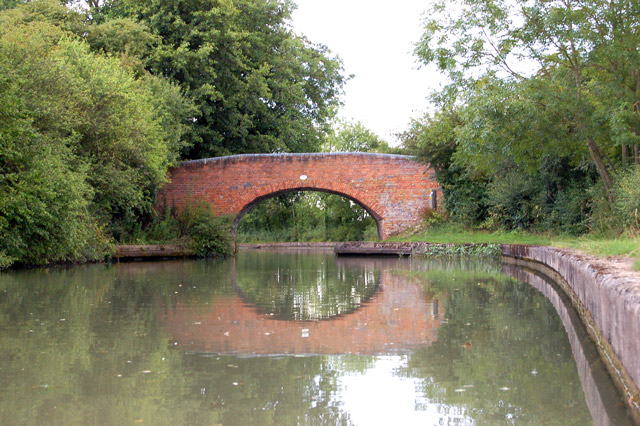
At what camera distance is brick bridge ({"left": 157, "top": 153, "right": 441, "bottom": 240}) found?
23938 mm

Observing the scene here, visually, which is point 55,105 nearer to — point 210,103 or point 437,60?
point 437,60

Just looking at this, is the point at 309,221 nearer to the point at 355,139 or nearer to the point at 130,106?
the point at 355,139

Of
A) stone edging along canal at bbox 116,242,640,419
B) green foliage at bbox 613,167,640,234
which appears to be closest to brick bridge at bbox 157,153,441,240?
green foliage at bbox 613,167,640,234

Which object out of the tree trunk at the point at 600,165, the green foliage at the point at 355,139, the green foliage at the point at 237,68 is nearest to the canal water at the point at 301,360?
the tree trunk at the point at 600,165

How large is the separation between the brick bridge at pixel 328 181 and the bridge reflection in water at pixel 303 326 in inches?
590

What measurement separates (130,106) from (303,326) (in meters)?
13.2

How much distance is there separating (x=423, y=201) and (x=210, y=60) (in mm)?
8995

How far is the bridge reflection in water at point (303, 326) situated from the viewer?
5363mm

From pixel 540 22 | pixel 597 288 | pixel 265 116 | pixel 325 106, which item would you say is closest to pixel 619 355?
pixel 597 288

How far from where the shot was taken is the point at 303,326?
645cm

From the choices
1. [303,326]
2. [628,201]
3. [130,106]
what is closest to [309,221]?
[130,106]

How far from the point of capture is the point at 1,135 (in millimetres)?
11734

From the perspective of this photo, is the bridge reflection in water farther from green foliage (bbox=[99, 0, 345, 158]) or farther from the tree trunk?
green foliage (bbox=[99, 0, 345, 158])

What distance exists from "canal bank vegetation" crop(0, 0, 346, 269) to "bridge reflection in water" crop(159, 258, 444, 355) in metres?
6.31
